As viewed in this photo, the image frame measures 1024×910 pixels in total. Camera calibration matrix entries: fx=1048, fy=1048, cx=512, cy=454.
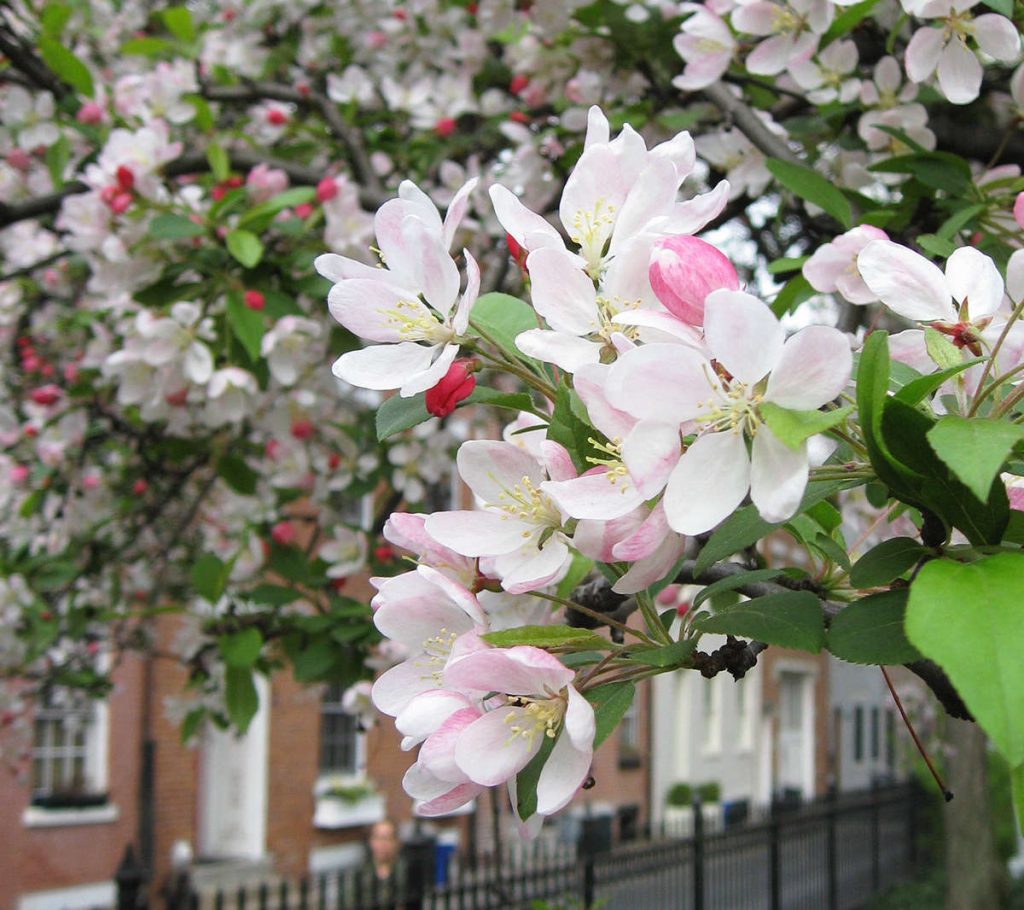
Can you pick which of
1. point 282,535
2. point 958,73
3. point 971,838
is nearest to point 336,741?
point 971,838

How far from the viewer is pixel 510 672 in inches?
27.7

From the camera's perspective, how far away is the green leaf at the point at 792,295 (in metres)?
1.42

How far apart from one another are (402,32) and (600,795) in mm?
12647

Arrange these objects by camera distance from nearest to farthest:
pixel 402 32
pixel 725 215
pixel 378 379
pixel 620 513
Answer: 1. pixel 620 513
2. pixel 378 379
3. pixel 725 215
4. pixel 402 32

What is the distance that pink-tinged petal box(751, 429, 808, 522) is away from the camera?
2.02 feet

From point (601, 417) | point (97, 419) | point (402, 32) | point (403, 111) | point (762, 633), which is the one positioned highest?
point (402, 32)

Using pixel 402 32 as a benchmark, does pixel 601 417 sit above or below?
below

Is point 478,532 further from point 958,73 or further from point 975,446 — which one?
point 958,73

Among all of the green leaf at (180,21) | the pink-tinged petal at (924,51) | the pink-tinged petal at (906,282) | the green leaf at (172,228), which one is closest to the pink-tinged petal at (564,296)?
the pink-tinged petal at (906,282)

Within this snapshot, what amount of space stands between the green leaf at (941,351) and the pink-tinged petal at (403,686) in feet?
1.48

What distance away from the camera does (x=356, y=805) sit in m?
10.6

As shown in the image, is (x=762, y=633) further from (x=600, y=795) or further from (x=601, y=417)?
(x=600, y=795)

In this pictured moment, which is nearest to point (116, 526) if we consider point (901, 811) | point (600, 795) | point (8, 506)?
point (8, 506)

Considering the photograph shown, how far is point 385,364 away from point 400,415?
2.1 inches
